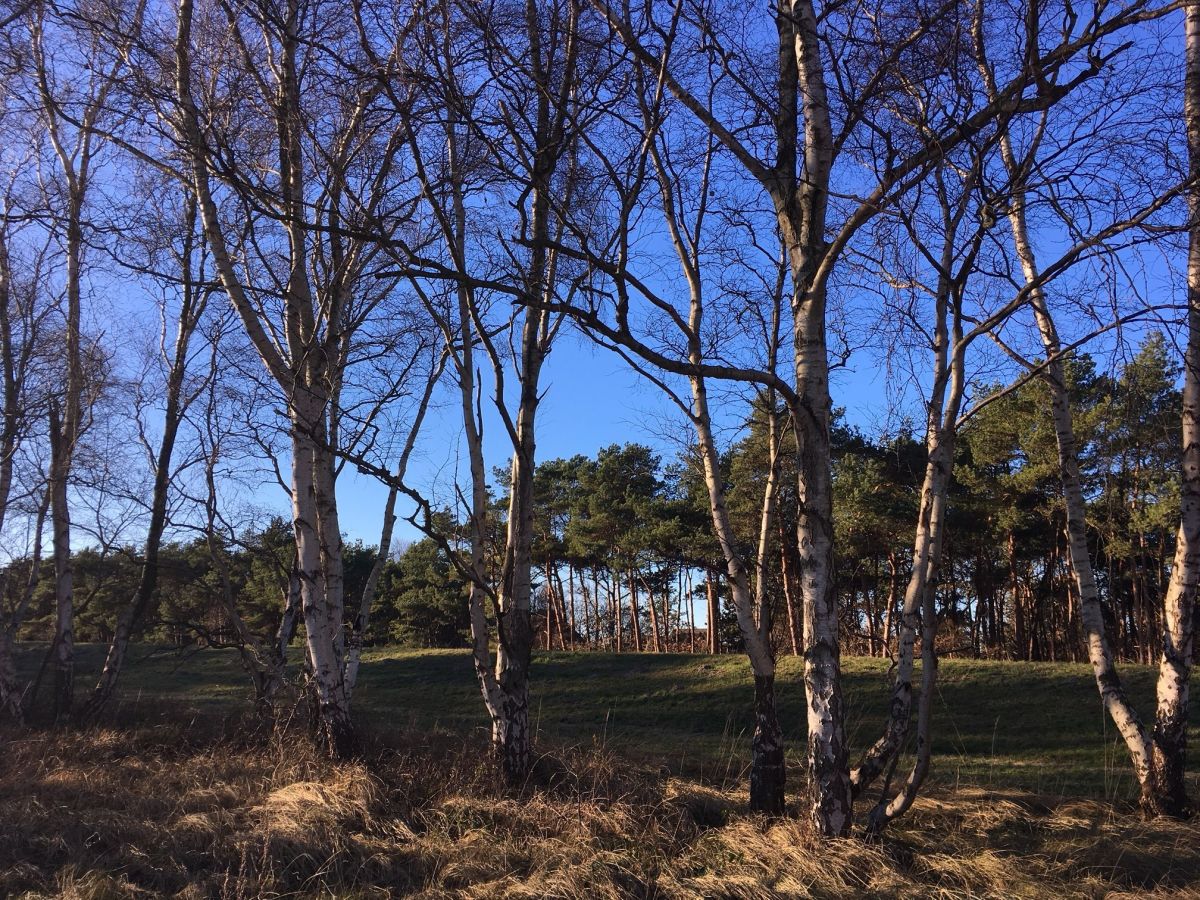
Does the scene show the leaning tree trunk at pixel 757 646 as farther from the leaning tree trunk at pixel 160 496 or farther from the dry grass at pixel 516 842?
the leaning tree trunk at pixel 160 496

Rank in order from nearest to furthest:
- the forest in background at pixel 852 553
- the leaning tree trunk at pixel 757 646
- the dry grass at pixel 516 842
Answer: the dry grass at pixel 516 842 < the leaning tree trunk at pixel 757 646 < the forest in background at pixel 852 553

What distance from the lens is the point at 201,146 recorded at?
448cm

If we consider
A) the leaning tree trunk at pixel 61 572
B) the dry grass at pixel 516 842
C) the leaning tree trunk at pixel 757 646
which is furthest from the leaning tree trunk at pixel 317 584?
the leaning tree trunk at pixel 61 572

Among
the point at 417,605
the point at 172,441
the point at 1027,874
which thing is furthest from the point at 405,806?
the point at 417,605

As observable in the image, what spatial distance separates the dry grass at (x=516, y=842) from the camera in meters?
4.16

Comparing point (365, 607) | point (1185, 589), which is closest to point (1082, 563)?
point (1185, 589)

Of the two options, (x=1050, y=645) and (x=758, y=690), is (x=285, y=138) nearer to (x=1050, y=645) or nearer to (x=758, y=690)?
(x=758, y=690)

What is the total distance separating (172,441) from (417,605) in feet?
87.0

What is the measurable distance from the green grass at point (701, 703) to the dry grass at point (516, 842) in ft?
8.51

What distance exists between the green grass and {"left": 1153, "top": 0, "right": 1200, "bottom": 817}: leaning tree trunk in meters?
2.34

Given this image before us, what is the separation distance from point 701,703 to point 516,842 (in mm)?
16375

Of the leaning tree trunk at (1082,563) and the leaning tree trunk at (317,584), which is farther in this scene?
the leaning tree trunk at (317,584)

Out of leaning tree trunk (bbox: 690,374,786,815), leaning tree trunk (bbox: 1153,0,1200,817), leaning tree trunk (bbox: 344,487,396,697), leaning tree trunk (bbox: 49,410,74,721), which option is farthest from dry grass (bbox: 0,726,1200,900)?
leaning tree trunk (bbox: 49,410,74,721)

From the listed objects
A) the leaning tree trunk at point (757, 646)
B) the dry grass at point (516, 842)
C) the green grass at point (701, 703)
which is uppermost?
the leaning tree trunk at point (757, 646)
